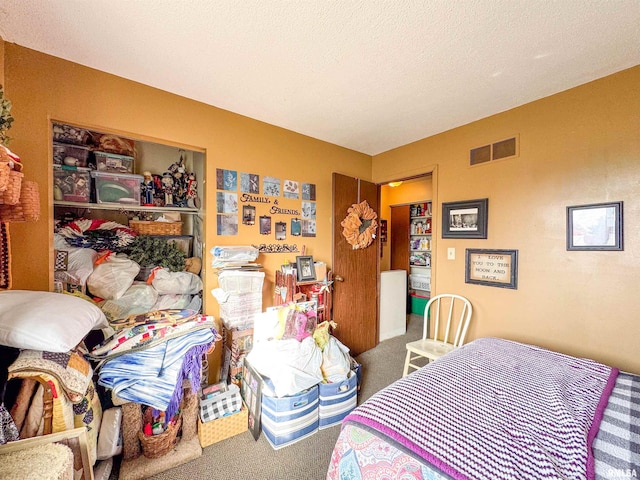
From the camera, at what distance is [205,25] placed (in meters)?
1.38

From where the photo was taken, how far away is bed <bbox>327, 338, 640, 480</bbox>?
2.61ft

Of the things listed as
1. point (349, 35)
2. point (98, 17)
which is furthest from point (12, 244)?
point (349, 35)

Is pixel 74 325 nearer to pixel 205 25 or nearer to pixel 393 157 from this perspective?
pixel 205 25

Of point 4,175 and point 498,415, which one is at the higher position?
point 4,175

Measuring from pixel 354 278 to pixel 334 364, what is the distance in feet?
4.00

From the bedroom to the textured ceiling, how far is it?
151 millimetres

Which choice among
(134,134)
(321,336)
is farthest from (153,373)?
(134,134)

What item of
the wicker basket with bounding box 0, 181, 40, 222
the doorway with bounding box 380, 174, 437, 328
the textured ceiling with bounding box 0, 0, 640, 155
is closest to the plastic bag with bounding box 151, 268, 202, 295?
the wicker basket with bounding box 0, 181, 40, 222

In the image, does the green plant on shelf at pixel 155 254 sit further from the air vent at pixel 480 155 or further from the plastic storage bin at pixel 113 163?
the air vent at pixel 480 155

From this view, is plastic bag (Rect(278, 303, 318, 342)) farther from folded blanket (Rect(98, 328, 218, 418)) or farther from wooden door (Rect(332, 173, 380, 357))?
wooden door (Rect(332, 173, 380, 357))

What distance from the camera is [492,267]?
7.62 ft

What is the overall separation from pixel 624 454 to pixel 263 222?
2.45 m

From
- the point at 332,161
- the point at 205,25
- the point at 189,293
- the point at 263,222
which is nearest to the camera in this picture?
the point at 205,25

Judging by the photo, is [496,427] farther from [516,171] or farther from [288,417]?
[516,171]
